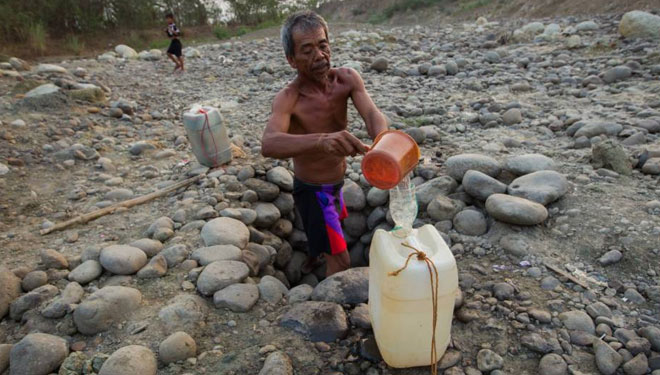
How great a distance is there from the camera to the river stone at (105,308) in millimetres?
2117

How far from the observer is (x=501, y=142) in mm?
3949

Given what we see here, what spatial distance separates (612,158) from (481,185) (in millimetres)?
1030

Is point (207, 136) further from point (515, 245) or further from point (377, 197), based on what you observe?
point (515, 245)

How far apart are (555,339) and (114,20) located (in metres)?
15.4

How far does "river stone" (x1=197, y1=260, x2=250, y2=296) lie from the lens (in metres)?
2.36

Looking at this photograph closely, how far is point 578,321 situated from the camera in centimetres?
202

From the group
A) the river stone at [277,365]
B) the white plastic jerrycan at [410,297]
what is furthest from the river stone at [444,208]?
the river stone at [277,365]

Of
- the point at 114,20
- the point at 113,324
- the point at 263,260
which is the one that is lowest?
the point at 263,260

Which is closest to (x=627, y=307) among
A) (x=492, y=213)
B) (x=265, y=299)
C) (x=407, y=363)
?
(x=492, y=213)

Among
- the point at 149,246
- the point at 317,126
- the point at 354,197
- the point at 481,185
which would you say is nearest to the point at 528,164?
the point at 481,185

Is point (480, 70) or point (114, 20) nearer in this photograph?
point (480, 70)

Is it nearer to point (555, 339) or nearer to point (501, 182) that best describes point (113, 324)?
→ point (555, 339)

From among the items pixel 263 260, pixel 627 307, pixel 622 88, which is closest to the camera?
pixel 627 307

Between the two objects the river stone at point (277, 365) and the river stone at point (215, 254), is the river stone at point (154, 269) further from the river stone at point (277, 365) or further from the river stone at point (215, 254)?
the river stone at point (277, 365)
